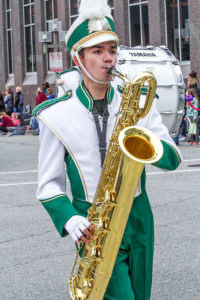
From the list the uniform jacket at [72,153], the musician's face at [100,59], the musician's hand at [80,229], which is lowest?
the musician's hand at [80,229]

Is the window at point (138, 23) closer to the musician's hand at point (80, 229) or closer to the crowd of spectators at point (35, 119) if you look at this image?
the crowd of spectators at point (35, 119)

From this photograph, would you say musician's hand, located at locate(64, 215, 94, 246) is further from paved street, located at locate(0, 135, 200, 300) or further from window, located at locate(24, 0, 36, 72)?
window, located at locate(24, 0, 36, 72)

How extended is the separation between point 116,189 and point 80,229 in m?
0.27

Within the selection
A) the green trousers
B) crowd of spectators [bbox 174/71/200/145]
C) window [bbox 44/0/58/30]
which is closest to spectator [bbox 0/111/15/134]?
crowd of spectators [bbox 174/71/200/145]

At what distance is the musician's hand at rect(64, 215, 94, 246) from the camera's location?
288 centimetres

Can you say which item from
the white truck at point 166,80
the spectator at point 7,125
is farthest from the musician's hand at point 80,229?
the spectator at point 7,125

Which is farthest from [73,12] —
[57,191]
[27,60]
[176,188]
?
[57,191]

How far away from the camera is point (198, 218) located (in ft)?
25.7

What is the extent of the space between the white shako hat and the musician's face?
4cm

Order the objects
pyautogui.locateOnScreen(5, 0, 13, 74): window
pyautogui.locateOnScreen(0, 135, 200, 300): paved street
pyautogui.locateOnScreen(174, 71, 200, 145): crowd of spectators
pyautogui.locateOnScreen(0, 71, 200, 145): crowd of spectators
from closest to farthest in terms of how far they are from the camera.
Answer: pyautogui.locateOnScreen(0, 135, 200, 300): paved street
pyautogui.locateOnScreen(174, 71, 200, 145): crowd of spectators
pyautogui.locateOnScreen(0, 71, 200, 145): crowd of spectators
pyautogui.locateOnScreen(5, 0, 13, 74): window

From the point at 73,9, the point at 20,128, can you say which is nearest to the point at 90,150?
the point at 20,128

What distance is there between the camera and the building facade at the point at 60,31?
25484 mm

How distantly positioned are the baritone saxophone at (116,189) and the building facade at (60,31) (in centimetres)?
1957

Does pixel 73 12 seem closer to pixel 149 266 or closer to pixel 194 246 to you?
pixel 194 246
